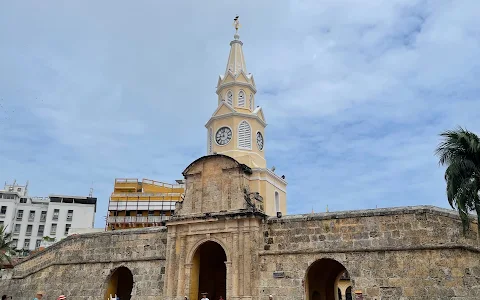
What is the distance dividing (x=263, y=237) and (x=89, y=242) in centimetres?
1040

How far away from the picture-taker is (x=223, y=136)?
28672mm

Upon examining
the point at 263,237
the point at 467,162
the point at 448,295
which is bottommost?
the point at 448,295

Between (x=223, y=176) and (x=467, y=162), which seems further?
(x=223, y=176)

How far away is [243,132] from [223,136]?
Answer: 1375 mm

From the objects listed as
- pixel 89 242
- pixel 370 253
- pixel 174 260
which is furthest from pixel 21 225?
pixel 370 253

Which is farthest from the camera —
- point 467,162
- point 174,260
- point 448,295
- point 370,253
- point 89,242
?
point 89,242

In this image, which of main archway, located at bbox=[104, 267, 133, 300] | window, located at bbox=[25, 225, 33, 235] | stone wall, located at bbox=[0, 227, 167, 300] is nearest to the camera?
stone wall, located at bbox=[0, 227, 167, 300]

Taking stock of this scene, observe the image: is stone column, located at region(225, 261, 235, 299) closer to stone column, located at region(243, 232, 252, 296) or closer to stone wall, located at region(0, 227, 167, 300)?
stone column, located at region(243, 232, 252, 296)

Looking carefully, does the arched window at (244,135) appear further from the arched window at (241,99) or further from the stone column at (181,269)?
the stone column at (181,269)

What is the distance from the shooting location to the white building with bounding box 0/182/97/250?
61438 millimetres

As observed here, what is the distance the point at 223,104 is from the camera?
29.2 meters

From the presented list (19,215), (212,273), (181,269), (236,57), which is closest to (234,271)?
(181,269)

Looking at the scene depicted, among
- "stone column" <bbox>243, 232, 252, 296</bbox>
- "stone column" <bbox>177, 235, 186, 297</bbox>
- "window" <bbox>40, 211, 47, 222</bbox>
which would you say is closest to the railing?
"window" <bbox>40, 211, 47, 222</bbox>

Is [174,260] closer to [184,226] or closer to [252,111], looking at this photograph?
[184,226]
